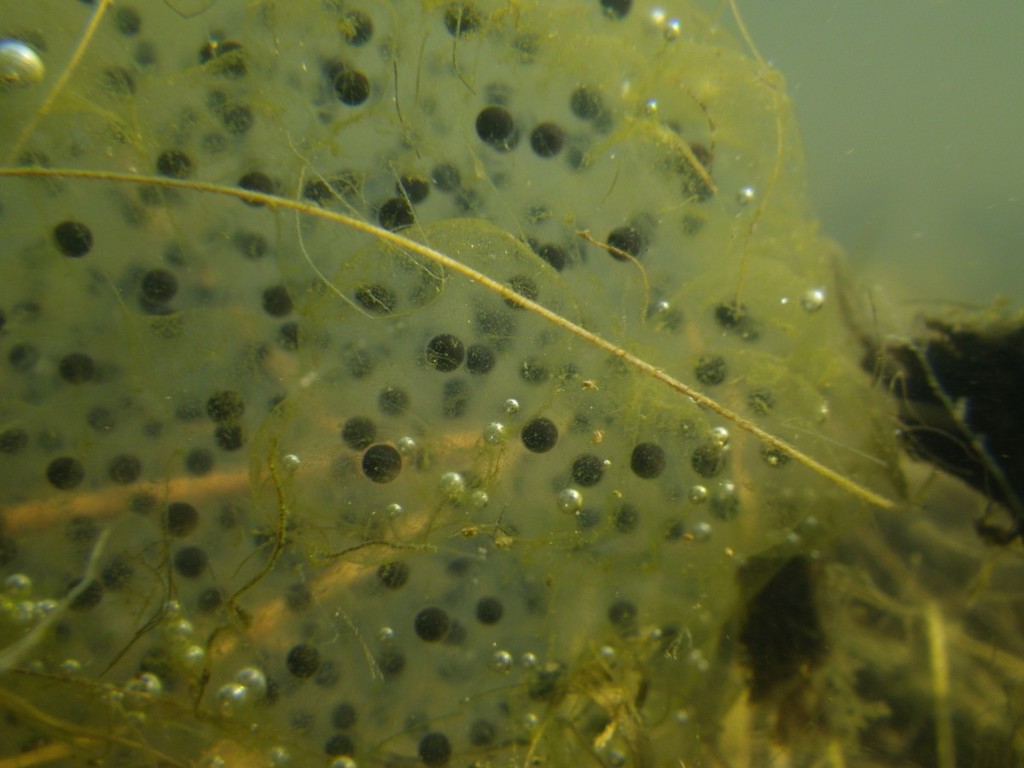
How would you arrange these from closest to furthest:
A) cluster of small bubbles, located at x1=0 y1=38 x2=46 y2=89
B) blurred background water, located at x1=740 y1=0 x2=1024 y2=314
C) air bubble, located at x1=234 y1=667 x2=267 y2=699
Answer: cluster of small bubbles, located at x1=0 y1=38 x2=46 y2=89 < air bubble, located at x1=234 y1=667 x2=267 y2=699 < blurred background water, located at x1=740 y1=0 x2=1024 y2=314

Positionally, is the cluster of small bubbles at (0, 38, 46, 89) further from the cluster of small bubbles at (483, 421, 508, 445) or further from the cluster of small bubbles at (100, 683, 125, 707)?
the cluster of small bubbles at (100, 683, 125, 707)

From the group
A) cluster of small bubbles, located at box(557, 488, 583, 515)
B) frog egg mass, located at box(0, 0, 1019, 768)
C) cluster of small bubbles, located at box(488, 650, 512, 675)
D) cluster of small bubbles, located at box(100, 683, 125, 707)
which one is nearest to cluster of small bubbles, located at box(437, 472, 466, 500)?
frog egg mass, located at box(0, 0, 1019, 768)

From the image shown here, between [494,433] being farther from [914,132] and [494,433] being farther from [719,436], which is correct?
[914,132]

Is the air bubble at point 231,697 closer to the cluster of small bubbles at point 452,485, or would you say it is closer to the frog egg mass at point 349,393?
the frog egg mass at point 349,393

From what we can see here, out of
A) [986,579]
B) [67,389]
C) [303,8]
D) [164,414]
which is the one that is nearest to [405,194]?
[303,8]

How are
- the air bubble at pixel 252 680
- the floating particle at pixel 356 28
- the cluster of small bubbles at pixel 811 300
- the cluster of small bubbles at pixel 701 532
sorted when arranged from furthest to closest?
the cluster of small bubbles at pixel 811 300 → the cluster of small bubbles at pixel 701 532 → the floating particle at pixel 356 28 → the air bubble at pixel 252 680

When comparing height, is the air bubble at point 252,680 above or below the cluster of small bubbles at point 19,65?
below

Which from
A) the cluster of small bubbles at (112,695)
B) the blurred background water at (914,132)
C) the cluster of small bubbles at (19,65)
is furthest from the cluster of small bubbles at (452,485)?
the blurred background water at (914,132)

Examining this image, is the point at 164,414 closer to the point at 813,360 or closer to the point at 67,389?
the point at 67,389
